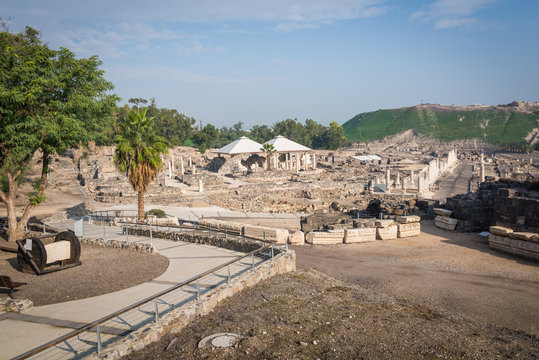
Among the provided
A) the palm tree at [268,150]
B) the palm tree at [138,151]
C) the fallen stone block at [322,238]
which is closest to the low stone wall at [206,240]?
the palm tree at [138,151]

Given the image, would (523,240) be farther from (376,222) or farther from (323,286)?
(323,286)

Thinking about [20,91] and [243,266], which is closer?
[243,266]

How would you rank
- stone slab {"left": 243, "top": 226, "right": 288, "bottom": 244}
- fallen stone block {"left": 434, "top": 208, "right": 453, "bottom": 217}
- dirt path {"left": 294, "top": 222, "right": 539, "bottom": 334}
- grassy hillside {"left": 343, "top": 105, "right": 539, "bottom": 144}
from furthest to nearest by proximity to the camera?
grassy hillside {"left": 343, "top": 105, "right": 539, "bottom": 144}, fallen stone block {"left": 434, "top": 208, "right": 453, "bottom": 217}, stone slab {"left": 243, "top": 226, "right": 288, "bottom": 244}, dirt path {"left": 294, "top": 222, "right": 539, "bottom": 334}

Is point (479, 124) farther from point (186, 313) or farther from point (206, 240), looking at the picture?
point (186, 313)

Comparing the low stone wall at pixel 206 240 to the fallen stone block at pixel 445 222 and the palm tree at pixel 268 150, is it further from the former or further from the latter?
the palm tree at pixel 268 150

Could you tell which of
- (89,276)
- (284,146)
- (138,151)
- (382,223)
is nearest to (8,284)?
(89,276)

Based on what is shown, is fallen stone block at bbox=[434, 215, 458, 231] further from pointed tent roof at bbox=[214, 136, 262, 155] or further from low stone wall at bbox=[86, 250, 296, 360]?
pointed tent roof at bbox=[214, 136, 262, 155]

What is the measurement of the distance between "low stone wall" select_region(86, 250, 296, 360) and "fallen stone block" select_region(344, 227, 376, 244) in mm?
6541

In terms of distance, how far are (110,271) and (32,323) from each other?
11.9 ft

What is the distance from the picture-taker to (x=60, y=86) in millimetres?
14539

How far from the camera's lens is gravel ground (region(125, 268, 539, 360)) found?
21.8ft

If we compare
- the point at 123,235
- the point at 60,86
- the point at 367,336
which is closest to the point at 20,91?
the point at 60,86

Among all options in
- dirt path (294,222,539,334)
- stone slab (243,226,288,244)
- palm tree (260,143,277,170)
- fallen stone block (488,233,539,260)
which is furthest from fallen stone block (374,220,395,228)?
palm tree (260,143,277,170)

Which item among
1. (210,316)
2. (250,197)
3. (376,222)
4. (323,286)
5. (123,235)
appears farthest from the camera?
(250,197)
